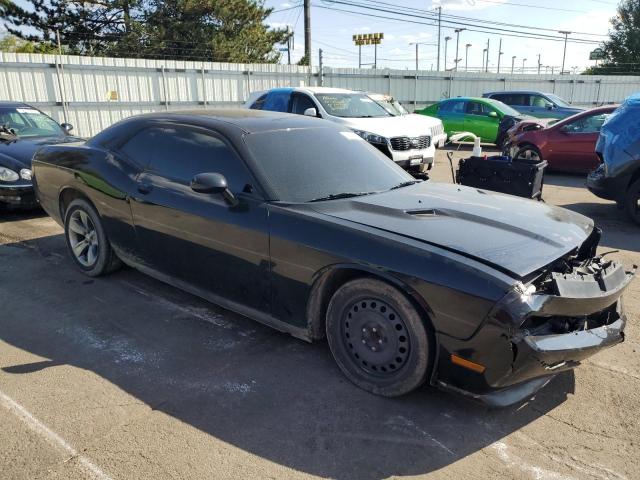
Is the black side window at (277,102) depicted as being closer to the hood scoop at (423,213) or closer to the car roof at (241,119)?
the car roof at (241,119)

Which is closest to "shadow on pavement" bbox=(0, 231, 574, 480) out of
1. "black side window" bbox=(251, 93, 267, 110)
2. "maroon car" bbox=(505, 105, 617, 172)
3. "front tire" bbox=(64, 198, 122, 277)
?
"front tire" bbox=(64, 198, 122, 277)

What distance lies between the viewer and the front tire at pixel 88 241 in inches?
188

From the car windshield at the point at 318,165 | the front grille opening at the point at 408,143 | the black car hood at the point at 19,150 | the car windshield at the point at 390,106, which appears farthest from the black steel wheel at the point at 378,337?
the car windshield at the point at 390,106

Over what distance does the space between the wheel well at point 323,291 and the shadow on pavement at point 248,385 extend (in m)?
0.29

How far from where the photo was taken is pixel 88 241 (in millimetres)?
4980

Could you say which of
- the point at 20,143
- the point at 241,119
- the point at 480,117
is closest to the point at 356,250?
the point at 241,119

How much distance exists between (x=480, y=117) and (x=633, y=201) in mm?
9200

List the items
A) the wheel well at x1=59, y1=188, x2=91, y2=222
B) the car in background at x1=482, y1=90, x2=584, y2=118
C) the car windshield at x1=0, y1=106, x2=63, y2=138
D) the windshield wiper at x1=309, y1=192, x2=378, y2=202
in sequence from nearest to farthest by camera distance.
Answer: the windshield wiper at x1=309, y1=192, x2=378, y2=202, the wheel well at x1=59, y1=188, x2=91, y2=222, the car windshield at x1=0, y1=106, x2=63, y2=138, the car in background at x1=482, y1=90, x2=584, y2=118

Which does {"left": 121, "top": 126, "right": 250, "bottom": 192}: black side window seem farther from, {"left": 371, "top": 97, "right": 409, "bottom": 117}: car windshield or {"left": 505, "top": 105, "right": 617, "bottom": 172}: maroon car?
{"left": 505, "top": 105, "right": 617, "bottom": 172}: maroon car

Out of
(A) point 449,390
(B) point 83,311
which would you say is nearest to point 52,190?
(B) point 83,311

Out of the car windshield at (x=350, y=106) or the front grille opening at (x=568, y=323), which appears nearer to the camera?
the front grille opening at (x=568, y=323)

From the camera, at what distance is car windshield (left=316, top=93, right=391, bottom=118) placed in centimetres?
1028

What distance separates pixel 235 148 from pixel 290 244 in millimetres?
932

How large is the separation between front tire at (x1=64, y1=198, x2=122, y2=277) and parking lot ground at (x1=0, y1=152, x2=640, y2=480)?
754 millimetres
